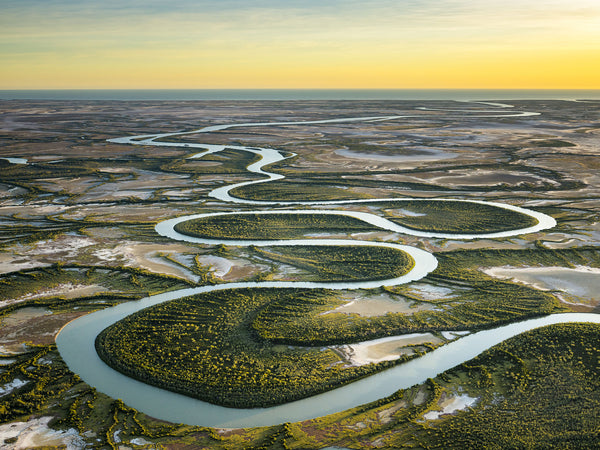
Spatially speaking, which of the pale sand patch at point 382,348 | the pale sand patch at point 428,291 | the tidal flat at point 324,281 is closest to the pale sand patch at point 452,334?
the tidal flat at point 324,281

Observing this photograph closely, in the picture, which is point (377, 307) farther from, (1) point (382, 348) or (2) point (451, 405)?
(2) point (451, 405)

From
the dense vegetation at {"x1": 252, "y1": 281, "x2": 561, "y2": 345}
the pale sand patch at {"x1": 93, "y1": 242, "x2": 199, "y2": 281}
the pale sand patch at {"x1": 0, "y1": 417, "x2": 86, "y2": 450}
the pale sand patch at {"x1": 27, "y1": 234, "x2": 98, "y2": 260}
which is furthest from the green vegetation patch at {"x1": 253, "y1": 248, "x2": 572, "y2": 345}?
the pale sand patch at {"x1": 27, "y1": 234, "x2": 98, "y2": 260}

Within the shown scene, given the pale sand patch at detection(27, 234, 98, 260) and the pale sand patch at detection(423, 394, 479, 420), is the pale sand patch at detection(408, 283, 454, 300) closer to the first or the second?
the pale sand patch at detection(423, 394, 479, 420)

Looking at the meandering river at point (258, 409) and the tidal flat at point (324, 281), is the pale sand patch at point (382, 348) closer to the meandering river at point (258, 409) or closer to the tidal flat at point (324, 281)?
the tidal flat at point (324, 281)

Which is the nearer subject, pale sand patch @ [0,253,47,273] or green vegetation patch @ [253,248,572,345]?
green vegetation patch @ [253,248,572,345]

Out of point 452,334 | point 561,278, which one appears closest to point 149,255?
point 452,334

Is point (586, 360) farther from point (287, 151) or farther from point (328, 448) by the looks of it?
point (287, 151)
